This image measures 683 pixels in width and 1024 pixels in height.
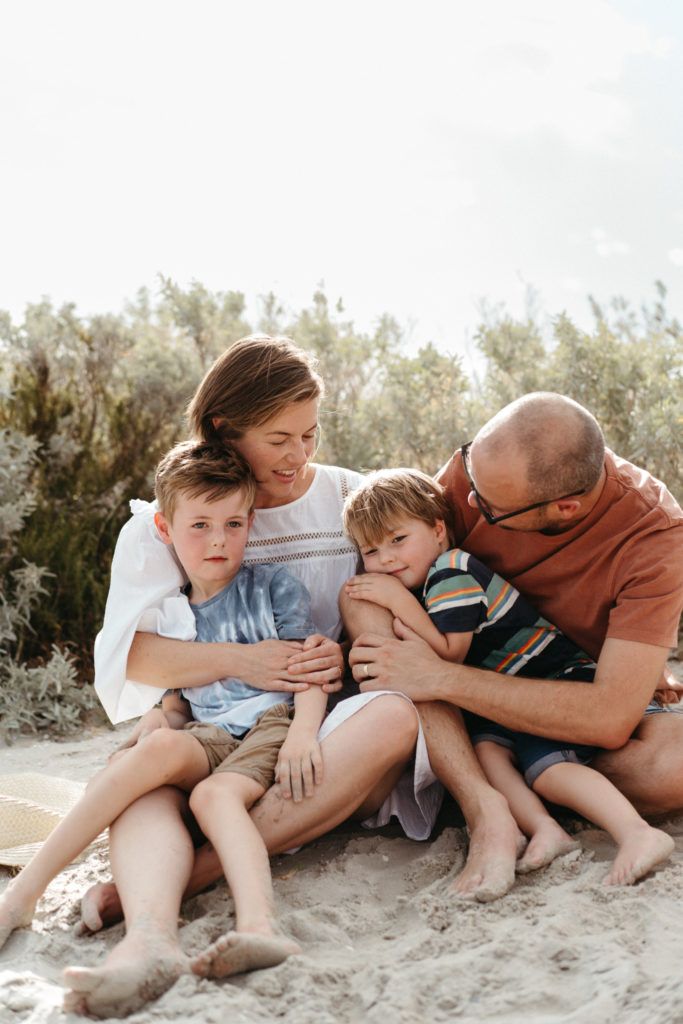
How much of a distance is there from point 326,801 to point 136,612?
85cm

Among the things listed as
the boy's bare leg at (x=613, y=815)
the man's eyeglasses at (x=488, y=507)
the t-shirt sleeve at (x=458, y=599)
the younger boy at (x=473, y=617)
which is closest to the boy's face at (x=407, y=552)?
the younger boy at (x=473, y=617)

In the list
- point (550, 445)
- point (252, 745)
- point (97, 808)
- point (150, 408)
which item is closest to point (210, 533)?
point (252, 745)

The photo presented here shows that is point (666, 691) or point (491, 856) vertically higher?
point (666, 691)

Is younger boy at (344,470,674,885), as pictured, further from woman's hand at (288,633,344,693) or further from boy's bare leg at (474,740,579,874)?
woman's hand at (288,633,344,693)

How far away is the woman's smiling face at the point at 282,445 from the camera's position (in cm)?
329

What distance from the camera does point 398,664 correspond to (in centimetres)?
305

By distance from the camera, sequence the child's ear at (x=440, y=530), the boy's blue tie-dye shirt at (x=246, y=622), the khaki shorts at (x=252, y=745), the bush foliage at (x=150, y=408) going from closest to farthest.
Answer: the khaki shorts at (x=252, y=745) → the boy's blue tie-dye shirt at (x=246, y=622) → the child's ear at (x=440, y=530) → the bush foliage at (x=150, y=408)

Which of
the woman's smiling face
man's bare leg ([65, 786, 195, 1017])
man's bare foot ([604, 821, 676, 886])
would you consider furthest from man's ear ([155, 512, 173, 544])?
man's bare foot ([604, 821, 676, 886])

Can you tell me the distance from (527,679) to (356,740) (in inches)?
22.3

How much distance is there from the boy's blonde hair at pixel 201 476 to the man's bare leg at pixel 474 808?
88cm

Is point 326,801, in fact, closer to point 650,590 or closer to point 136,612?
point 136,612

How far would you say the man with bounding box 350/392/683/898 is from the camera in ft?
9.66

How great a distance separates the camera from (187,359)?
8227mm

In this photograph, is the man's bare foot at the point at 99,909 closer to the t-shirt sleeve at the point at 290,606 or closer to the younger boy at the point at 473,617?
the t-shirt sleeve at the point at 290,606
